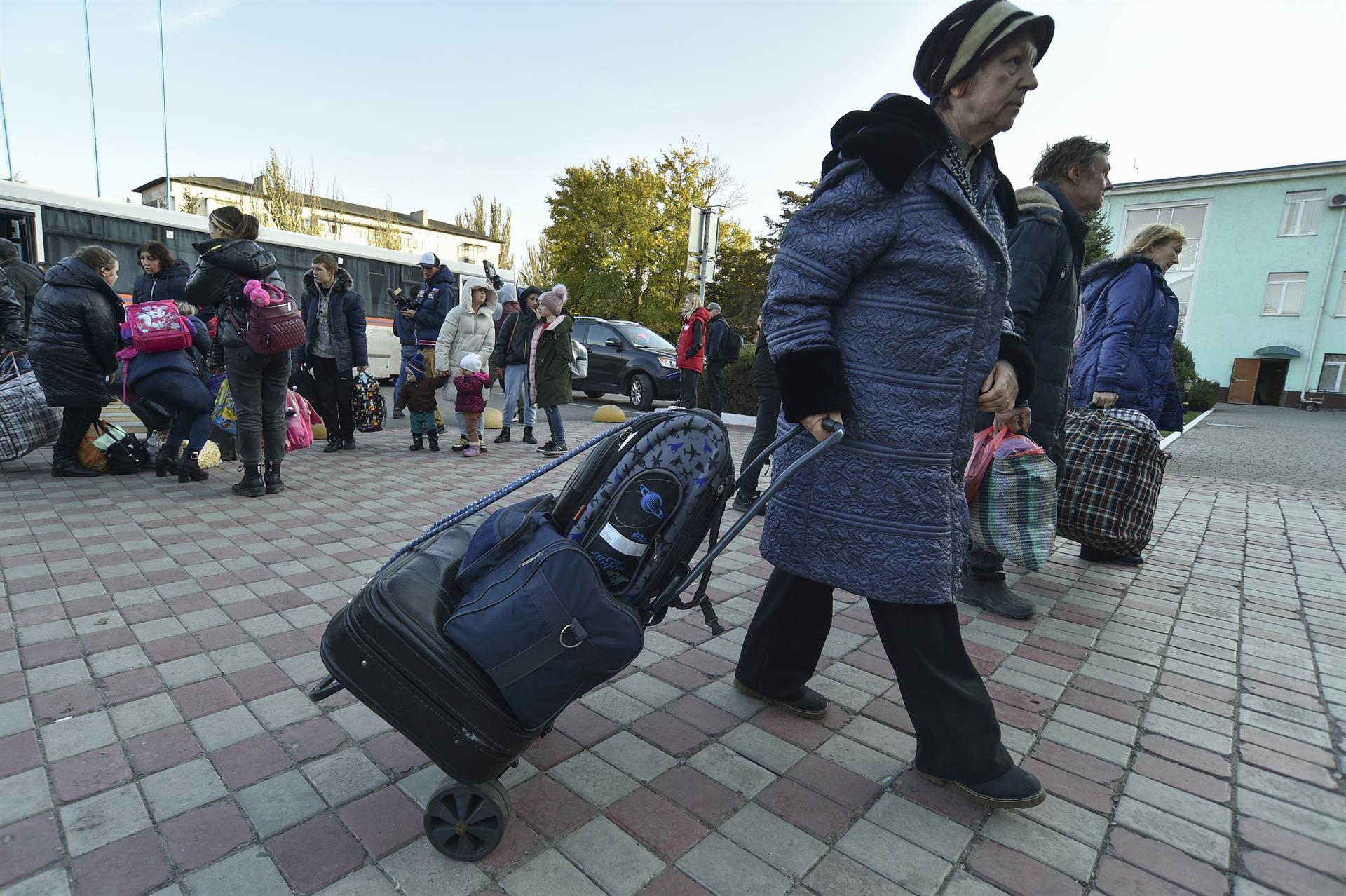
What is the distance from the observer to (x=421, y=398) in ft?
25.2

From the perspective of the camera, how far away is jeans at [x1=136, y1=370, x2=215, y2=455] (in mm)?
5609

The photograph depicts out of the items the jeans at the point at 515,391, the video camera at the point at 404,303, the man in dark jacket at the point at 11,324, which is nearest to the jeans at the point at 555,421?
the jeans at the point at 515,391

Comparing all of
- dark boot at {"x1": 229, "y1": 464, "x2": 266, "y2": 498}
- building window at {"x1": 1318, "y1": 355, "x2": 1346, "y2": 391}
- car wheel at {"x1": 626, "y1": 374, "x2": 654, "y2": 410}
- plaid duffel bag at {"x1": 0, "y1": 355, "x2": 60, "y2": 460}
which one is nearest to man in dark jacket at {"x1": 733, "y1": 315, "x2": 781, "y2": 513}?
dark boot at {"x1": 229, "y1": 464, "x2": 266, "y2": 498}

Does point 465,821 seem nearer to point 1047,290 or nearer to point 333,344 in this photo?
point 1047,290

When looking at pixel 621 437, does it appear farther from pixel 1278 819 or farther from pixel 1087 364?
pixel 1087 364

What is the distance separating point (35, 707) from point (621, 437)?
7.32 feet

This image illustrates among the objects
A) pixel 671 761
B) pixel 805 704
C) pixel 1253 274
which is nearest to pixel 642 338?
pixel 805 704

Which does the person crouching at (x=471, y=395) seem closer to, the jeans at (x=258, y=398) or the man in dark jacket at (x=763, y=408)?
the jeans at (x=258, y=398)

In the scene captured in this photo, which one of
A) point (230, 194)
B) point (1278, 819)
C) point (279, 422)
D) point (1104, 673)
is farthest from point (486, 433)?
point (230, 194)

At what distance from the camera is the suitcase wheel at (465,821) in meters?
1.69

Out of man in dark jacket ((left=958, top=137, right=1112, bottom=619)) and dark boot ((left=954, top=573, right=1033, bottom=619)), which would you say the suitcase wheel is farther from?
dark boot ((left=954, top=573, right=1033, bottom=619))

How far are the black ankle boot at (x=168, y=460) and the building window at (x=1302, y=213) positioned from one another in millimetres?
41983

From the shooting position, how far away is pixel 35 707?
2.31 meters

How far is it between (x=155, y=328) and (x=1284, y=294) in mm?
41953
